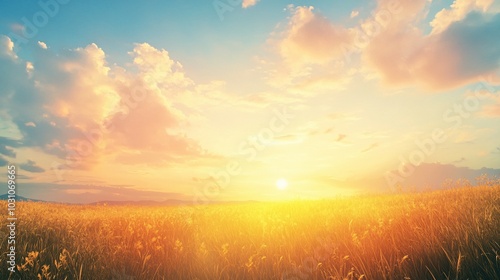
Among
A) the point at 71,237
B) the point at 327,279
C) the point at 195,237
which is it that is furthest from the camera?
the point at 195,237

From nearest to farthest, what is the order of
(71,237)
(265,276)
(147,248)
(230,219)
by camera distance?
(265,276) < (147,248) < (71,237) < (230,219)

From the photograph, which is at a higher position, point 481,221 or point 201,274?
point 481,221

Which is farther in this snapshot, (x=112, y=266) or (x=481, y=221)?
(x=481, y=221)

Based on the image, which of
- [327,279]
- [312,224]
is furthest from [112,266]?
[312,224]

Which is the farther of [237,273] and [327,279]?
[237,273]

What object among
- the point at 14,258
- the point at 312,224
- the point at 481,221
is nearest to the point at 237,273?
the point at 312,224

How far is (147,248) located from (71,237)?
1882 mm

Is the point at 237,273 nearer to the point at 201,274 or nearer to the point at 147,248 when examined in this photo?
the point at 201,274

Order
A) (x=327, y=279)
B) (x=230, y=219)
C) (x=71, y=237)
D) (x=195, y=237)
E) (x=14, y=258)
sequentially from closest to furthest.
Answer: (x=327, y=279)
(x=14, y=258)
(x=71, y=237)
(x=195, y=237)
(x=230, y=219)

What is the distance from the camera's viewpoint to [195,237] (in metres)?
6.01

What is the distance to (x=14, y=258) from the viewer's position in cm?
445

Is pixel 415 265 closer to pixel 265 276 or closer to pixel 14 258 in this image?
pixel 265 276

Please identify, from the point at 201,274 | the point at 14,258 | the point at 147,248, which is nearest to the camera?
the point at 201,274

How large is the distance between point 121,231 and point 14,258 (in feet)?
6.40
